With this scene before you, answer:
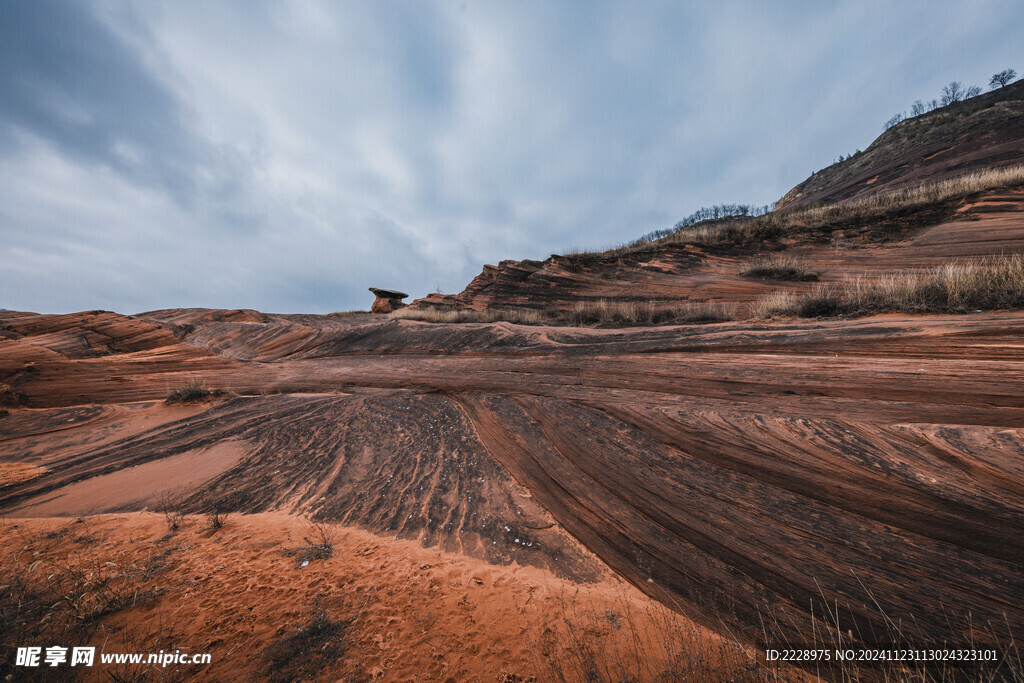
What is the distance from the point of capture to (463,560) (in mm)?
2236

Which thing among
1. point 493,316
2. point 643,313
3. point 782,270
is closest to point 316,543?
point 643,313

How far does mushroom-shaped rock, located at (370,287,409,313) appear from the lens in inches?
1017

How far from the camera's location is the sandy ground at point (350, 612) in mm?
1547

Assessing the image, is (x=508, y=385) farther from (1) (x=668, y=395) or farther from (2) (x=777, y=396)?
(2) (x=777, y=396)

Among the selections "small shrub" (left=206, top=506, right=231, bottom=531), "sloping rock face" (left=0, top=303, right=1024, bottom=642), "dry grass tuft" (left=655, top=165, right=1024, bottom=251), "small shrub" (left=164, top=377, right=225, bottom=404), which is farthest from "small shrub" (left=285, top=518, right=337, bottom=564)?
"dry grass tuft" (left=655, top=165, right=1024, bottom=251)

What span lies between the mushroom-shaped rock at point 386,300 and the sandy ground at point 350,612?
24.8 m

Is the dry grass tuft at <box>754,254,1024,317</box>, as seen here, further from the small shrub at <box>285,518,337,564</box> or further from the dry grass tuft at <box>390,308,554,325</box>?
→ the small shrub at <box>285,518,337,564</box>

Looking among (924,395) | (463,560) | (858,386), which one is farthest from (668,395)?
(463,560)

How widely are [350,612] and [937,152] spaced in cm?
3221

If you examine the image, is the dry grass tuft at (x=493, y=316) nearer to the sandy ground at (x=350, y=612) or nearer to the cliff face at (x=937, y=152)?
the sandy ground at (x=350, y=612)

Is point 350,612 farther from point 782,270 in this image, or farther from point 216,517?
point 782,270

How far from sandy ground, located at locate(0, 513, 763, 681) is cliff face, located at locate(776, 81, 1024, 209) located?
26.3m

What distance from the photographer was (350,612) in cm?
184

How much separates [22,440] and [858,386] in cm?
1201
